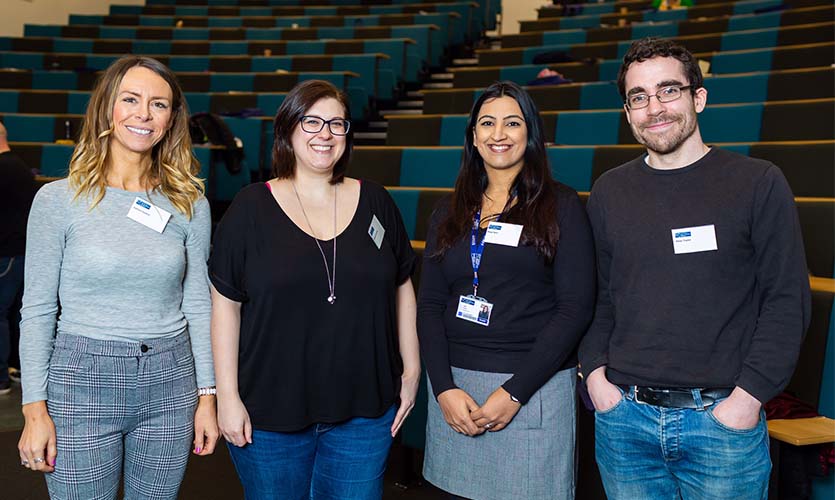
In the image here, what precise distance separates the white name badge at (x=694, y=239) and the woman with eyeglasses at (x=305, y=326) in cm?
46

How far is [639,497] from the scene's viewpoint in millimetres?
1063

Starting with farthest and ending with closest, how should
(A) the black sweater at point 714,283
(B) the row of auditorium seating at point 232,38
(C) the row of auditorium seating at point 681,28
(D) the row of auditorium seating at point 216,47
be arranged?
(B) the row of auditorium seating at point 232,38 < (D) the row of auditorium seating at point 216,47 < (C) the row of auditorium seating at point 681,28 < (A) the black sweater at point 714,283

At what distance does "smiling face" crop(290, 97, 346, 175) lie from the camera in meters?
1.13

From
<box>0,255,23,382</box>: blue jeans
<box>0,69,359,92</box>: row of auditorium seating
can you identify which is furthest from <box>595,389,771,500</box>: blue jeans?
<box>0,69,359,92</box>: row of auditorium seating

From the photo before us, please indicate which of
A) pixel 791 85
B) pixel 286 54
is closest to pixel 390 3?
pixel 286 54

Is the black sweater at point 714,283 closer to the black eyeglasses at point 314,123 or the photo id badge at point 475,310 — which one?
the photo id badge at point 475,310

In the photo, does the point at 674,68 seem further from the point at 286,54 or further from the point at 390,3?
the point at 390,3

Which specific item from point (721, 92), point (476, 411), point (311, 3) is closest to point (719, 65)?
point (721, 92)

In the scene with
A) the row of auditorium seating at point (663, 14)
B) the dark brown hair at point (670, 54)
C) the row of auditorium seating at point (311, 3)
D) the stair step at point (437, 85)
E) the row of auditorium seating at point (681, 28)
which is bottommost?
the dark brown hair at point (670, 54)

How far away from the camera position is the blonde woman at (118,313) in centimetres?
101

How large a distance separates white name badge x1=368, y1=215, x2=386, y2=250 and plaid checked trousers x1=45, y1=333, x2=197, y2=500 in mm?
351

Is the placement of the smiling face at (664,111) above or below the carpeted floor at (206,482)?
above

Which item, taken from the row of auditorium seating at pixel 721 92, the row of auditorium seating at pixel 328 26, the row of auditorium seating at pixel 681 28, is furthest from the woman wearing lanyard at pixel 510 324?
the row of auditorium seating at pixel 328 26

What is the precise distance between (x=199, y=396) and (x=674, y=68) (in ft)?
3.02
